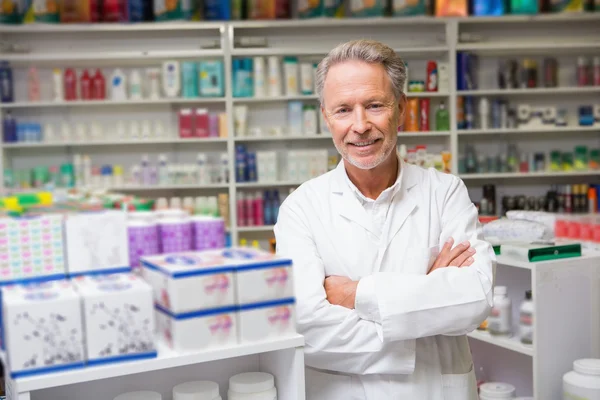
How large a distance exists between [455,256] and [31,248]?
1152 mm

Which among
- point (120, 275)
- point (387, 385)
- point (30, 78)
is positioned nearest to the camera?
point (120, 275)

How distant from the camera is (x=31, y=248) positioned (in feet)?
4.38

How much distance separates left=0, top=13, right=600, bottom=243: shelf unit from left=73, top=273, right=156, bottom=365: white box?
441cm

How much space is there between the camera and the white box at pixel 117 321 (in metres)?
1.26

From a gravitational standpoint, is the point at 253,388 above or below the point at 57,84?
below

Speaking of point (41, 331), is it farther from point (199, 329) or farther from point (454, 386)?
point (454, 386)

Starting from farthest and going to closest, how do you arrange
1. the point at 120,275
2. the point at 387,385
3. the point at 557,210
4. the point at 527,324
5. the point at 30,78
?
1. the point at 557,210
2. the point at 30,78
3. the point at 527,324
4. the point at 387,385
5. the point at 120,275

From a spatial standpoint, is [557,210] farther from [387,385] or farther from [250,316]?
[250,316]

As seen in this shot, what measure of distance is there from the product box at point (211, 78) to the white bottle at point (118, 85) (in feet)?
2.13

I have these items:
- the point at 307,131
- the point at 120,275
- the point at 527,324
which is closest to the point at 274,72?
the point at 307,131

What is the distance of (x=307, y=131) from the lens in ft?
19.0

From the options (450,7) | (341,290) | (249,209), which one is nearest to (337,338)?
(341,290)

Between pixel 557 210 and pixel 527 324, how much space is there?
3456mm

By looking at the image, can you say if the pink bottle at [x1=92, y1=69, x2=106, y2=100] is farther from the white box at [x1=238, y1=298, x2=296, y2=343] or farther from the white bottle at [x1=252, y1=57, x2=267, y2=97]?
the white box at [x1=238, y1=298, x2=296, y2=343]
